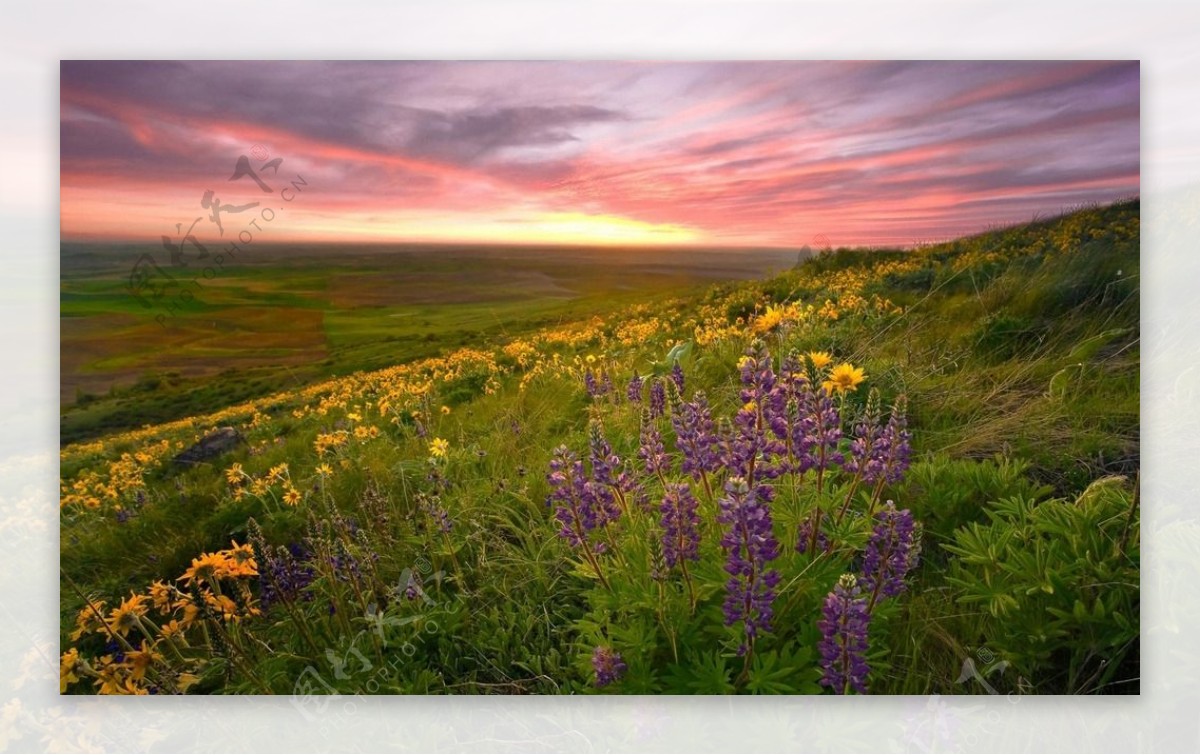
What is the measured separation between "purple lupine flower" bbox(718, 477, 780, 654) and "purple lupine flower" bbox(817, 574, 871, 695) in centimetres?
15

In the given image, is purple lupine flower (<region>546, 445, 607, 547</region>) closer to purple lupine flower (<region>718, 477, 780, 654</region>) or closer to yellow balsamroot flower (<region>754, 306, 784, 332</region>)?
purple lupine flower (<region>718, 477, 780, 654</region>)

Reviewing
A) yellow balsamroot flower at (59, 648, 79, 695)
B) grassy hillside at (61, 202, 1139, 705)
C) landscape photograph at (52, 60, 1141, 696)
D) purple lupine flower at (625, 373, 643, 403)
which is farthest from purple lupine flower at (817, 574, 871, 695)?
yellow balsamroot flower at (59, 648, 79, 695)

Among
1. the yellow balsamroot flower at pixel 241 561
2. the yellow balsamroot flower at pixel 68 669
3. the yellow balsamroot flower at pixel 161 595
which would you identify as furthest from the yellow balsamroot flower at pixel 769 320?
the yellow balsamroot flower at pixel 68 669

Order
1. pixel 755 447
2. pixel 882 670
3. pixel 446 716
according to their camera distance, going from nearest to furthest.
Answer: pixel 755 447, pixel 882 670, pixel 446 716

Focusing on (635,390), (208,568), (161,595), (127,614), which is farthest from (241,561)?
(635,390)

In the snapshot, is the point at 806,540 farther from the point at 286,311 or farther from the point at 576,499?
the point at 286,311

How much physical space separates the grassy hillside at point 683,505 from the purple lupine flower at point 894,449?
1 cm

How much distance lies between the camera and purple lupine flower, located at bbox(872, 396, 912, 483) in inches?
87.2

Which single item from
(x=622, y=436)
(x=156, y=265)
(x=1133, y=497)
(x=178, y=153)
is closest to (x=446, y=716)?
(x=622, y=436)

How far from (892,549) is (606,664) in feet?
2.72

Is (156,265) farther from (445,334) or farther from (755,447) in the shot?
(755,447)

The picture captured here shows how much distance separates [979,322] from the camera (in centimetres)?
288

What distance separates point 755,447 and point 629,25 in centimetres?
153

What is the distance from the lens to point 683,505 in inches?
86.7
